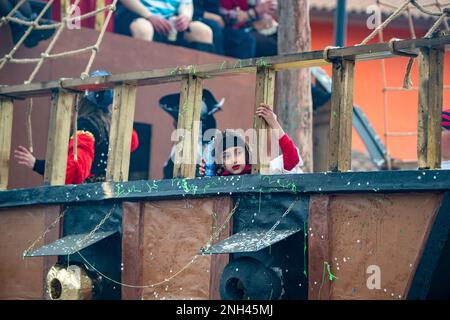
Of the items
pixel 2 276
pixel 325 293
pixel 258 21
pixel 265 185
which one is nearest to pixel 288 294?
pixel 325 293

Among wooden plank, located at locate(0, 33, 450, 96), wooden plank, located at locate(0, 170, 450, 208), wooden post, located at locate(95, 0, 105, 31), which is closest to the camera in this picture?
wooden plank, located at locate(0, 170, 450, 208)

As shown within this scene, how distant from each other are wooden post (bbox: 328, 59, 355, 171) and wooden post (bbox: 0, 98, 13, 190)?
223 cm

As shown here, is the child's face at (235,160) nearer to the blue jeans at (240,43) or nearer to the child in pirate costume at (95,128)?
the child in pirate costume at (95,128)

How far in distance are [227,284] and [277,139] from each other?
2.55 ft

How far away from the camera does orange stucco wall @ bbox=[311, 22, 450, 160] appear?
1320 centimetres

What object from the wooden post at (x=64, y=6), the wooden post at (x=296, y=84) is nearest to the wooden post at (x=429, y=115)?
the wooden post at (x=296, y=84)

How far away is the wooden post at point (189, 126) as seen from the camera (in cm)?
490

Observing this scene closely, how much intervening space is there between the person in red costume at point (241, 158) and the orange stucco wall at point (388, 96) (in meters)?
7.99

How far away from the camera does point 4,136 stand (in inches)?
225

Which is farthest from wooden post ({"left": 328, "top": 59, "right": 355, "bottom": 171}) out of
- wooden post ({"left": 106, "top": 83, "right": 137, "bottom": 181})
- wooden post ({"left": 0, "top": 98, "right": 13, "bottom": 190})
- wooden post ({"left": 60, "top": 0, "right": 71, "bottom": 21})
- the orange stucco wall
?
the orange stucco wall

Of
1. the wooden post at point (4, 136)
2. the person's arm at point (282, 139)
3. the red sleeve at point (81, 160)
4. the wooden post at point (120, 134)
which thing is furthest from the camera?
the red sleeve at point (81, 160)

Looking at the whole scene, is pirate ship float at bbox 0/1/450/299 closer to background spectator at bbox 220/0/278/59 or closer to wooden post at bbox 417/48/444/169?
wooden post at bbox 417/48/444/169

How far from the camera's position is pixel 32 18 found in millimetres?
7203
